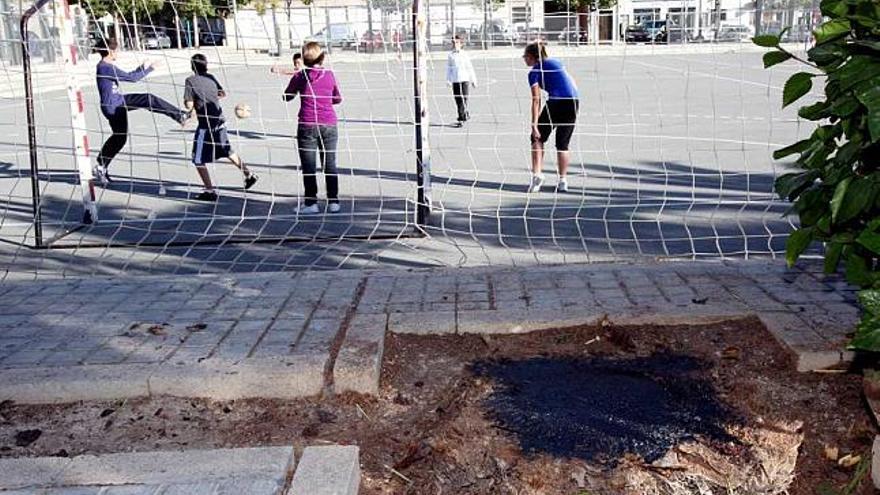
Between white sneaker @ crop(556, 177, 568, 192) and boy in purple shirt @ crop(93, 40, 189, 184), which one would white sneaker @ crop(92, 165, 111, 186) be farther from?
white sneaker @ crop(556, 177, 568, 192)

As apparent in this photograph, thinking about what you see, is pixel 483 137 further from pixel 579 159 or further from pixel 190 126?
pixel 190 126

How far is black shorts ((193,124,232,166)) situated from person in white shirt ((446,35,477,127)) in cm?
663

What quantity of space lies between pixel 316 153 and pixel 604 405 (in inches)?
239

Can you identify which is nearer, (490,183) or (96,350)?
(96,350)

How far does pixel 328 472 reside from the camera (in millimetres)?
3195

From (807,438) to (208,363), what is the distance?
9.45 feet

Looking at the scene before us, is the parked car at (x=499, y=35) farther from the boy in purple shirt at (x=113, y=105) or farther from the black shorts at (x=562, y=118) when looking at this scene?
the boy in purple shirt at (x=113, y=105)

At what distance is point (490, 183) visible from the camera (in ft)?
35.2

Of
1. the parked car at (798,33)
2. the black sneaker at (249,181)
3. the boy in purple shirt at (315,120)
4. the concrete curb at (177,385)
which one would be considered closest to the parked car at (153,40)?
the black sneaker at (249,181)

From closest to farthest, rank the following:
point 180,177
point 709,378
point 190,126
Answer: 1. point 709,378
2. point 180,177
3. point 190,126

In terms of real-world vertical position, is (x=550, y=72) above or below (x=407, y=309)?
above

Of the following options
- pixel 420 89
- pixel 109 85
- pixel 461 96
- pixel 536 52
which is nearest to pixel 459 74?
pixel 461 96

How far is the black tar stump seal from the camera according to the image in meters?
3.62

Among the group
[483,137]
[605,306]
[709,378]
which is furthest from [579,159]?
[709,378]
